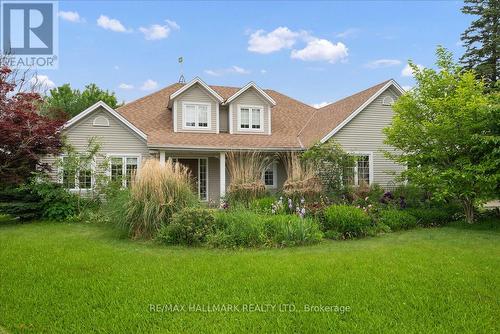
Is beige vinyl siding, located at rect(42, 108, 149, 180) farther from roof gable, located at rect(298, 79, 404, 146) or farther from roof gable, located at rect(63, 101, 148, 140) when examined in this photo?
roof gable, located at rect(298, 79, 404, 146)

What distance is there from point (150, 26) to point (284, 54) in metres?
5.95

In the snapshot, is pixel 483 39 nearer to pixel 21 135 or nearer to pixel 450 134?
pixel 450 134

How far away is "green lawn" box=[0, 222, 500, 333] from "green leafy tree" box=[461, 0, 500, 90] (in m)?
25.6

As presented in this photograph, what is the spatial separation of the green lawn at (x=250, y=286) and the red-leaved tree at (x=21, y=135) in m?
4.34

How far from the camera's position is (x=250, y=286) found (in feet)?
14.8

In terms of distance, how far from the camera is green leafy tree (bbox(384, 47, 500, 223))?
924 centimetres

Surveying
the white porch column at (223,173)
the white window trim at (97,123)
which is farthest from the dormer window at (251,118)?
the white window trim at (97,123)

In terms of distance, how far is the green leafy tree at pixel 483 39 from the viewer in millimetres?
26594

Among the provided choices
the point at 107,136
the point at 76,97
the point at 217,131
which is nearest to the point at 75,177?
the point at 107,136

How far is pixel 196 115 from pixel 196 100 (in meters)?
0.67

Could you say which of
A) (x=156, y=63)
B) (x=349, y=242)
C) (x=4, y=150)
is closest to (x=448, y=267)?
(x=349, y=242)

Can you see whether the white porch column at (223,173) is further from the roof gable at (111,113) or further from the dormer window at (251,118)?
the roof gable at (111,113)

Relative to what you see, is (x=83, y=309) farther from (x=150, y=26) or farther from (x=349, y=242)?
(x=150, y=26)

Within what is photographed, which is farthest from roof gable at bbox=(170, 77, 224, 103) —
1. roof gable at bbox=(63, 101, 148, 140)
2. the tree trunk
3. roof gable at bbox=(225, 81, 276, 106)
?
the tree trunk
